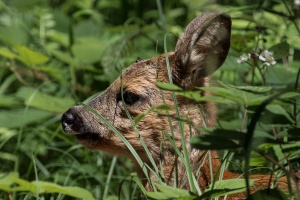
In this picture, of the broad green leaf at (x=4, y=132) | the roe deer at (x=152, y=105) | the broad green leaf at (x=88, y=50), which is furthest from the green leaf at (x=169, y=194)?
the broad green leaf at (x=88, y=50)

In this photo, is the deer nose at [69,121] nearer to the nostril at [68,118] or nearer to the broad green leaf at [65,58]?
the nostril at [68,118]

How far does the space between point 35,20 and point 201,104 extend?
3.03 m

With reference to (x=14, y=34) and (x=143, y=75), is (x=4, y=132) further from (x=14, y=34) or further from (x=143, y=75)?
(x=143, y=75)

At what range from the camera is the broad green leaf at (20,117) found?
5.01 m

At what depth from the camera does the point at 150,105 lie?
4.00m

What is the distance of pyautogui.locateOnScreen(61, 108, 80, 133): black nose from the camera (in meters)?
3.97

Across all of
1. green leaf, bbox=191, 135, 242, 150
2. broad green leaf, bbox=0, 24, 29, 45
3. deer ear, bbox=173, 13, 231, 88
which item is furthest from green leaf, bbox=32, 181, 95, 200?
broad green leaf, bbox=0, 24, 29, 45

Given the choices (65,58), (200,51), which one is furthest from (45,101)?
(200,51)

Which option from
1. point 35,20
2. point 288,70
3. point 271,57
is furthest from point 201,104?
point 35,20

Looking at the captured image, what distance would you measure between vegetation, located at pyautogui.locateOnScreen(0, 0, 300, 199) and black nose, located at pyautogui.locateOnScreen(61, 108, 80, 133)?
0.82 feet

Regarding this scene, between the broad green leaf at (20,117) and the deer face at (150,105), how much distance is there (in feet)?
3.31

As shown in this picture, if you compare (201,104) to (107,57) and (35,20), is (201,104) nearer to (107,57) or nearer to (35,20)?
(107,57)

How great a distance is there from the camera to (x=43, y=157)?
17.2 ft

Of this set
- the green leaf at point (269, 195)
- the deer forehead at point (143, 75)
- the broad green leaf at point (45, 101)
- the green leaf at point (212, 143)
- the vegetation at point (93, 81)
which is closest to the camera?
the green leaf at point (212, 143)
